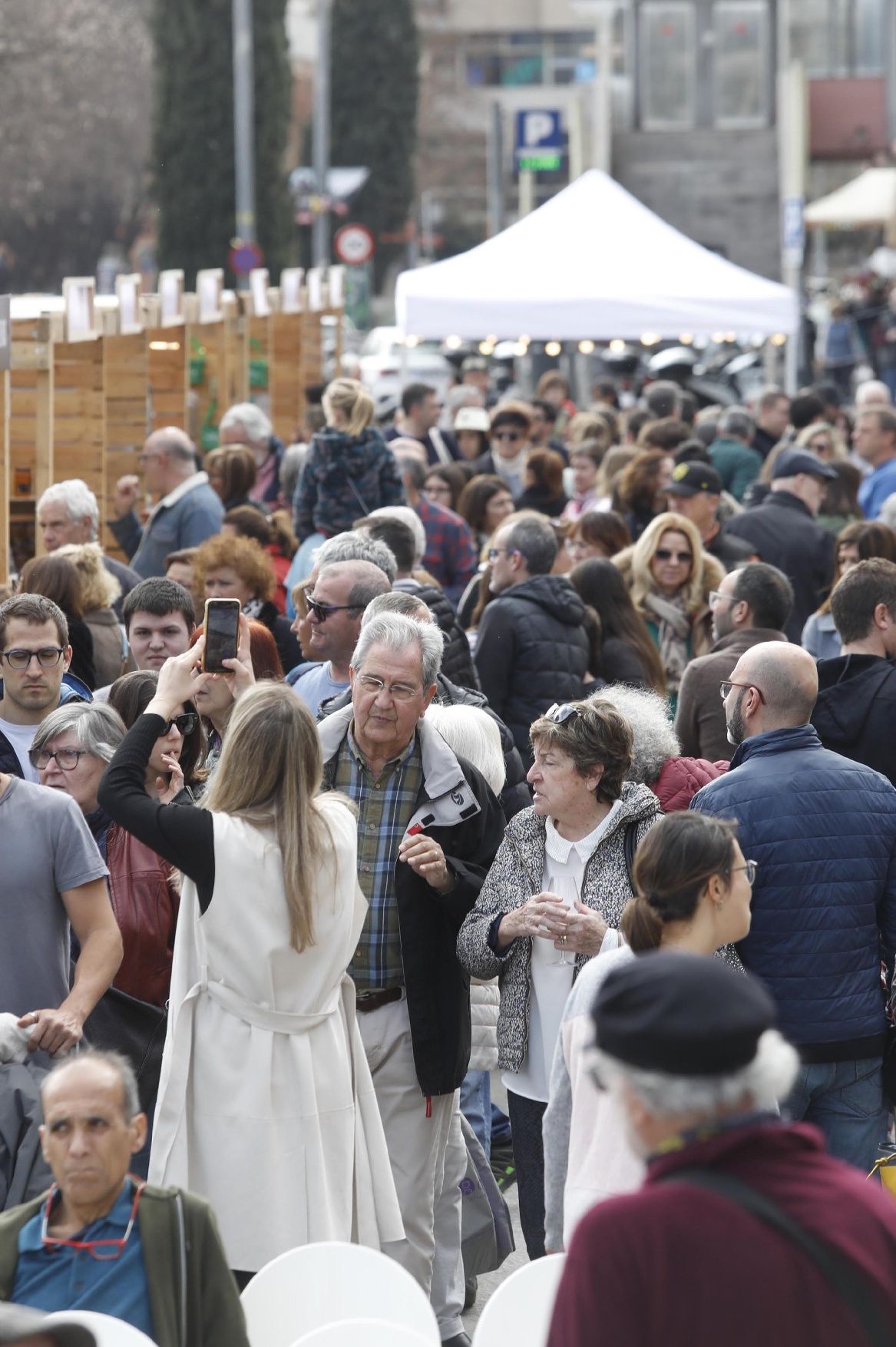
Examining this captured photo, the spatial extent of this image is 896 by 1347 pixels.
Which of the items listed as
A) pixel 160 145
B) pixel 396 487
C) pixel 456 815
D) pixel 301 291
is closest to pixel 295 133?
pixel 160 145

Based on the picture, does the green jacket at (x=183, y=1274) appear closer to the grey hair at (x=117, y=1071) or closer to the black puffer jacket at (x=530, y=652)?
the grey hair at (x=117, y=1071)

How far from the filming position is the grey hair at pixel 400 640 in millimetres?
5016

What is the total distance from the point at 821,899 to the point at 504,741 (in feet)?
5.33

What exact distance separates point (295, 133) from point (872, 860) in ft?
232

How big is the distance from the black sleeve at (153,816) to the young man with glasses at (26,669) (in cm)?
129

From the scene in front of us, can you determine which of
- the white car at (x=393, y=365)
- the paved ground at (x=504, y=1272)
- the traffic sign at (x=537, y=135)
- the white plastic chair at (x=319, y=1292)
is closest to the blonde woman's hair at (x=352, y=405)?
the paved ground at (x=504, y=1272)

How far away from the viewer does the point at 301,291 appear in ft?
64.6

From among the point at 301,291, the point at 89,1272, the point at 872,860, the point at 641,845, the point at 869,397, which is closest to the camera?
the point at 89,1272

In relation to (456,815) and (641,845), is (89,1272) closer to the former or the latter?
(641,845)

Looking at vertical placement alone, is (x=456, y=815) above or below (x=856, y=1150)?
above

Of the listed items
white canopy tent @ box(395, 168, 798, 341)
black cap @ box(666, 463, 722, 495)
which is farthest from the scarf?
white canopy tent @ box(395, 168, 798, 341)

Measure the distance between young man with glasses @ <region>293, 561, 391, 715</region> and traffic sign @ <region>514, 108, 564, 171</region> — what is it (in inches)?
1142

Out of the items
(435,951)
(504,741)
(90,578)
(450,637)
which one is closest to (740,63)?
(90,578)

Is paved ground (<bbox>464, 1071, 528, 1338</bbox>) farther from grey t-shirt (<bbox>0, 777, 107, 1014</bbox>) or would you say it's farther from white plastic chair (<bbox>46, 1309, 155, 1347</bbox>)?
white plastic chair (<bbox>46, 1309, 155, 1347</bbox>)
